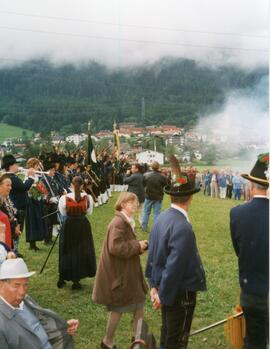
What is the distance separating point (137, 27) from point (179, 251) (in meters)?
2.24

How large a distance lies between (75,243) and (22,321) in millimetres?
2335

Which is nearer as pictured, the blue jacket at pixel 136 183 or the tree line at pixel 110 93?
the tree line at pixel 110 93

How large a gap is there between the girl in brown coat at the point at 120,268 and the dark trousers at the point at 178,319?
1.57 ft

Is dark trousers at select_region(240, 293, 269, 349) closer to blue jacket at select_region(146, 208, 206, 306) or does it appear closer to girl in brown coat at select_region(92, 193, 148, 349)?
blue jacket at select_region(146, 208, 206, 306)

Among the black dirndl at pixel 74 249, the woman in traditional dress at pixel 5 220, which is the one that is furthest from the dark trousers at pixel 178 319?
the black dirndl at pixel 74 249

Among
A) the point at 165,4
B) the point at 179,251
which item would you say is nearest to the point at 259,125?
the point at 165,4

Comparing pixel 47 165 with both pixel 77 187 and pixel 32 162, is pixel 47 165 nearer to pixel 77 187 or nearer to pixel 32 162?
pixel 32 162

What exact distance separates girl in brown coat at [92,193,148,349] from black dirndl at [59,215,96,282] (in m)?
1.26

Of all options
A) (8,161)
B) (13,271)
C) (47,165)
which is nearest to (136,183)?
(47,165)

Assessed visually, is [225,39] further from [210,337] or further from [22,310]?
[22,310]

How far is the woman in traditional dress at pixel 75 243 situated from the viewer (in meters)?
4.45

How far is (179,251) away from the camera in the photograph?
261 centimetres

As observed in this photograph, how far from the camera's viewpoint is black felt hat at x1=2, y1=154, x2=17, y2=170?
173 inches

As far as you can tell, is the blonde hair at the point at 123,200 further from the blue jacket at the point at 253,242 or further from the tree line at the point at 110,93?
the tree line at the point at 110,93
